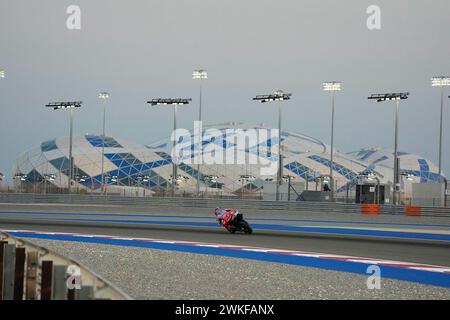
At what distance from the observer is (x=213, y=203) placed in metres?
37.0

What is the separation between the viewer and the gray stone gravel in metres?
8.82

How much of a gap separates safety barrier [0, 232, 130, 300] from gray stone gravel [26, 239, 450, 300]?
79.0 inches

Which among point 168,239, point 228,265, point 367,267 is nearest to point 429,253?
point 367,267

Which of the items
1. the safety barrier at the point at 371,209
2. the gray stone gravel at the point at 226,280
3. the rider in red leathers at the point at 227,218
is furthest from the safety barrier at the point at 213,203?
the gray stone gravel at the point at 226,280

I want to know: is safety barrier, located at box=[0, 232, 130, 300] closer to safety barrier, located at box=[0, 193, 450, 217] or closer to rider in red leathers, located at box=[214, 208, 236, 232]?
rider in red leathers, located at box=[214, 208, 236, 232]

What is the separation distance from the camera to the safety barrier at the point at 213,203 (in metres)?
34.0

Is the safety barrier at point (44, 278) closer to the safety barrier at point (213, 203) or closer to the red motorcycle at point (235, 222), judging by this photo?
the red motorcycle at point (235, 222)

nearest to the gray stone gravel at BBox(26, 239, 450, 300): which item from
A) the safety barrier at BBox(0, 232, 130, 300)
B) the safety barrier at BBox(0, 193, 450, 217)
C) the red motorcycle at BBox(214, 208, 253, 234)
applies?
the safety barrier at BBox(0, 232, 130, 300)

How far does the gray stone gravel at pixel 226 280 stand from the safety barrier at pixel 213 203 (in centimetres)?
2217

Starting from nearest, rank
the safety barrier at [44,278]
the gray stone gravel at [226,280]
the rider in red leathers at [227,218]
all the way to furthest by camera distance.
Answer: the safety barrier at [44,278], the gray stone gravel at [226,280], the rider in red leathers at [227,218]

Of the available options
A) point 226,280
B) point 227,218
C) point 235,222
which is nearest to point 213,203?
Answer: point 227,218
